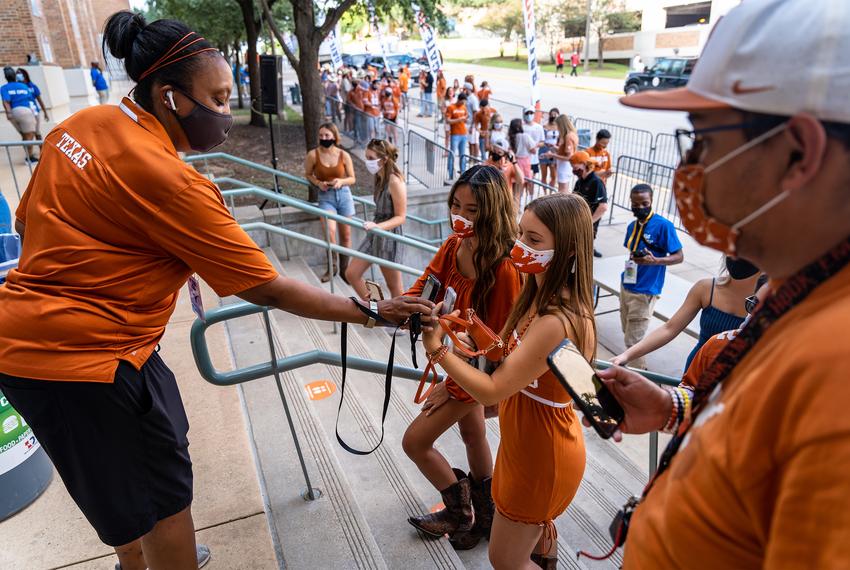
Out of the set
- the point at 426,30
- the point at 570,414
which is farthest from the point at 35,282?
the point at 426,30

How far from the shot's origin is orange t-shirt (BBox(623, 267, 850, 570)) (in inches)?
26.9

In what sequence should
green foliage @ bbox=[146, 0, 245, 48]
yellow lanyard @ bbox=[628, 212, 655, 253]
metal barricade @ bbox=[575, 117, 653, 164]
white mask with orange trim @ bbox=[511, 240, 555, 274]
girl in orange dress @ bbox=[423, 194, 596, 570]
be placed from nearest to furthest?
girl in orange dress @ bbox=[423, 194, 596, 570] < white mask with orange trim @ bbox=[511, 240, 555, 274] < yellow lanyard @ bbox=[628, 212, 655, 253] < metal barricade @ bbox=[575, 117, 653, 164] < green foliage @ bbox=[146, 0, 245, 48]

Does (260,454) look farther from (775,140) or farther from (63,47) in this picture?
(63,47)

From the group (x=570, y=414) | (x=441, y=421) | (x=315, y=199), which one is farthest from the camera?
(x=315, y=199)

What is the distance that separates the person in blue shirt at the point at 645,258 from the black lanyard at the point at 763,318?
15.3 feet

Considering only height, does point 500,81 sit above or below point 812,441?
below

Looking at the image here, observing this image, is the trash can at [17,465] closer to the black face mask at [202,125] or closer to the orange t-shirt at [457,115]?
the black face mask at [202,125]

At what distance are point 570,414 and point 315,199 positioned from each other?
290 inches

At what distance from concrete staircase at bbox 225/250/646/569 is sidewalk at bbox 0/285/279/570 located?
0.09 metres

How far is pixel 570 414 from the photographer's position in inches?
85.0

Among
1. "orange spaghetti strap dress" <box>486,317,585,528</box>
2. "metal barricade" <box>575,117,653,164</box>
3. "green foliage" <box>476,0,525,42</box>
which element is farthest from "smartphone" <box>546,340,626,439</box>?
"green foliage" <box>476,0,525,42</box>

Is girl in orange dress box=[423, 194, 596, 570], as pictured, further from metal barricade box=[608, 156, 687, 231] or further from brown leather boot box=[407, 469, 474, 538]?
metal barricade box=[608, 156, 687, 231]

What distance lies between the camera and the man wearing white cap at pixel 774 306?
0.70 metres

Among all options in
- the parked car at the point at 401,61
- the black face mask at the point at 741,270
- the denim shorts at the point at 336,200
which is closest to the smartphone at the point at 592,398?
the black face mask at the point at 741,270
